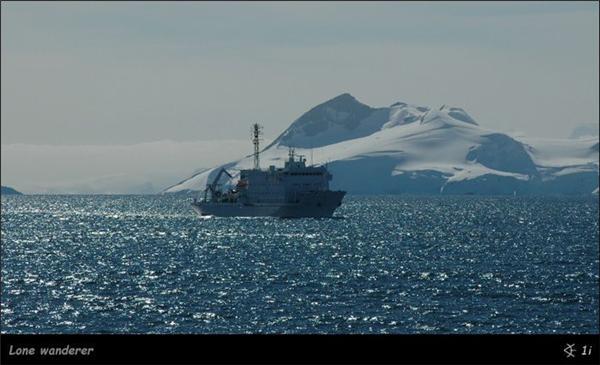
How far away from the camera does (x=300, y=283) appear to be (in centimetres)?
8369

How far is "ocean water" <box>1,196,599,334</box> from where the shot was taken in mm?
61000

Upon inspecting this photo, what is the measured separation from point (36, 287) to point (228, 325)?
25486 mm

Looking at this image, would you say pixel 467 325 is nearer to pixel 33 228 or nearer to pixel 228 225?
pixel 228 225

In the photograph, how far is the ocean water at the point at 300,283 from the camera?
61.0 metres
